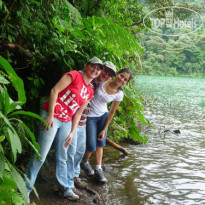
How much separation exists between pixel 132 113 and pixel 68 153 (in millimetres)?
2743

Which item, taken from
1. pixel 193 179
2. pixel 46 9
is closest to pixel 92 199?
pixel 193 179

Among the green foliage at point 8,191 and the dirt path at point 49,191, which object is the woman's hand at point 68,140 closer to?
the dirt path at point 49,191

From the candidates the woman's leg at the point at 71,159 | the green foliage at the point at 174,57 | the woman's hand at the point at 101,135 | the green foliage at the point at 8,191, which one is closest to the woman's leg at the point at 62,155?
the woman's leg at the point at 71,159

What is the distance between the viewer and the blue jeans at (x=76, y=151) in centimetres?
Answer: 361

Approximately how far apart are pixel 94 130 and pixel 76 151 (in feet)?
1.53

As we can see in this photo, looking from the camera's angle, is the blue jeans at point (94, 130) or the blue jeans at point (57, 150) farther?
the blue jeans at point (94, 130)

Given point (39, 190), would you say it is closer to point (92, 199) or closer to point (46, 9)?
point (92, 199)

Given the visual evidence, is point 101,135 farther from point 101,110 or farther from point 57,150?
point 57,150

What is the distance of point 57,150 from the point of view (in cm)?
338

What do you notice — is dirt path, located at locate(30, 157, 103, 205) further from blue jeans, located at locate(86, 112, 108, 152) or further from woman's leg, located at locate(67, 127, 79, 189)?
blue jeans, located at locate(86, 112, 108, 152)

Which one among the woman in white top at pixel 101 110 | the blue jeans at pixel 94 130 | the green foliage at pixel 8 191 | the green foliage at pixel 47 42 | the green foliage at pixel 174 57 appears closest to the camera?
the green foliage at pixel 8 191

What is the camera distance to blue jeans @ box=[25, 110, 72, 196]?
121 inches

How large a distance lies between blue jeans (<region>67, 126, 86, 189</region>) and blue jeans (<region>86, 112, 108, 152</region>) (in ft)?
0.78

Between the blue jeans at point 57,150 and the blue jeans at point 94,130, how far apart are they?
0.83 meters
